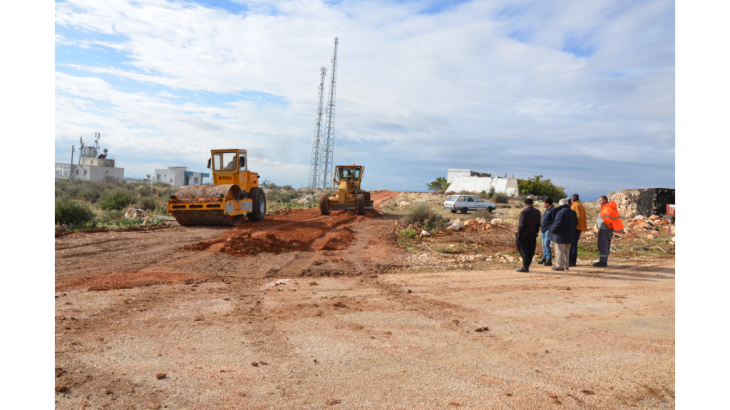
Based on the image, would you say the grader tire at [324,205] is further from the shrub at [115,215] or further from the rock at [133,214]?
the shrub at [115,215]

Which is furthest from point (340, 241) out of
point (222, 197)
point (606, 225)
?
point (606, 225)

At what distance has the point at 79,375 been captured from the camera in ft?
11.7

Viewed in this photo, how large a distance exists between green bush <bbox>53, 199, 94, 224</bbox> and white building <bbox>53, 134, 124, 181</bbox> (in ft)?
123

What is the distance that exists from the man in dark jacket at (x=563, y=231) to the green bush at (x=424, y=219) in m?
7.27

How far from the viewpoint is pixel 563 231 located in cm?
943

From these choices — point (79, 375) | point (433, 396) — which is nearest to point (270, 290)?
point (79, 375)

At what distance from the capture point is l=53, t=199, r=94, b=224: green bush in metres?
14.4

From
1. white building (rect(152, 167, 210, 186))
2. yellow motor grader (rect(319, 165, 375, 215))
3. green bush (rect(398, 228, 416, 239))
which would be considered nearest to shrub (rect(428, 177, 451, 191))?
white building (rect(152, 167, 210, 186))

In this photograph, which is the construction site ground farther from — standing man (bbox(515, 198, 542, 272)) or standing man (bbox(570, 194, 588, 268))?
standing man (bbox(570, 194, 588, 268))

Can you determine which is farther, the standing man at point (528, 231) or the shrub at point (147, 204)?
the shrub at point (147, 204)

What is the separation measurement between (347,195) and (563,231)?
14265 mm

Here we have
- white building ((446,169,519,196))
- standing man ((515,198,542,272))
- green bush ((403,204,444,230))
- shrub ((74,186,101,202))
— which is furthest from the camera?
white building ((446,169,519,196))

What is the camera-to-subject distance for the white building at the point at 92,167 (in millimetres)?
47312

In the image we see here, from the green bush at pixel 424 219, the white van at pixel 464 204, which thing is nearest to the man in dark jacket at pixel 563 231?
the green bush at pixel 424 219
